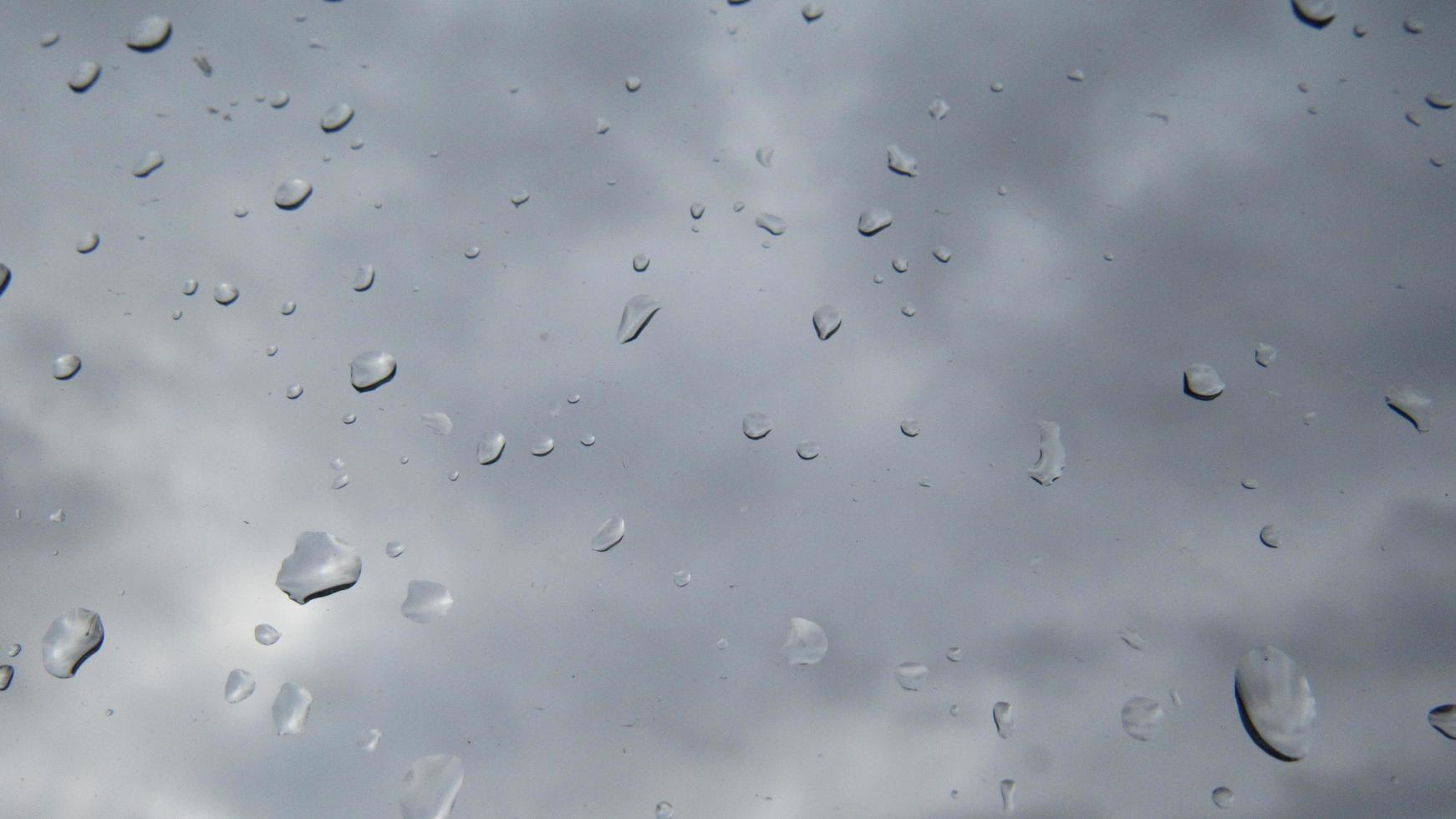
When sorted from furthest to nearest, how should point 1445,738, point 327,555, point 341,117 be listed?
point 341,117
point 327,555
point 1445,738

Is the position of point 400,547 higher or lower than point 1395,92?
lower

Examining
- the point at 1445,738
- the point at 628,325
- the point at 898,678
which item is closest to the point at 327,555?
the point at 628,325

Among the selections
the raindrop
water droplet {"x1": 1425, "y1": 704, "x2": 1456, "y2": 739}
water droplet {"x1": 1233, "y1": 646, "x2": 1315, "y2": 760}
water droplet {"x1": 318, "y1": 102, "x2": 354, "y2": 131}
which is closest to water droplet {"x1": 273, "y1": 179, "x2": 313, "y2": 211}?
water droplet {"x1": 318, "y1": 102, "x2": 354, "y2": 131}

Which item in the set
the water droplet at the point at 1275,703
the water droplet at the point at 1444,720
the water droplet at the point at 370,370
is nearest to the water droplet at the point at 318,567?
the water droplet at the point at 370,370

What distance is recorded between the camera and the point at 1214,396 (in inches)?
76.9

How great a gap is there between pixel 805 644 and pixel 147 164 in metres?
2.20

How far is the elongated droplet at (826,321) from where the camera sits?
6.57 feet

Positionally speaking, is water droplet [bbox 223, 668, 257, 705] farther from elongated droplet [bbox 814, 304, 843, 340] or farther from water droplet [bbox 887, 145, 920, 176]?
water droplet [bbox 887, 145, 920, 176]

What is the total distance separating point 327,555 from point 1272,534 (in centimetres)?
241

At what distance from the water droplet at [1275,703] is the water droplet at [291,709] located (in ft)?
7.16

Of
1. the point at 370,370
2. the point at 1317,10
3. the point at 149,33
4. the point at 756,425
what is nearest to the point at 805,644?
the point at 756,425

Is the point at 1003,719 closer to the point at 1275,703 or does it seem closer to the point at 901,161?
the point at 1275,703

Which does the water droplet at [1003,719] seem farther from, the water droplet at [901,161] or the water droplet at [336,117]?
the water droplet at [336,117]

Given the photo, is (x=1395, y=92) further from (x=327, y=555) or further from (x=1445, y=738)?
(x=327, y=555)
